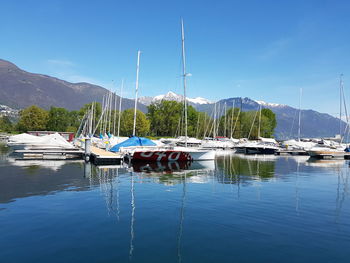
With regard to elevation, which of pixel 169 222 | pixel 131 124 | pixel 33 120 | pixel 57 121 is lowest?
pixel 169 222

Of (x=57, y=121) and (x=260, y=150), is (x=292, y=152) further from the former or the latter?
(x=57, y=121)

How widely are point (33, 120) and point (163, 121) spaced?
5813 cm

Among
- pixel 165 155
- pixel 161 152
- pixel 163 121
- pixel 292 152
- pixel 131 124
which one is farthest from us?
pixel 163 121

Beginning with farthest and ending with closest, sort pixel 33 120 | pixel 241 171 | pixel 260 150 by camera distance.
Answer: pixel 33 120 → pixel 260 150 → pixel 241 171

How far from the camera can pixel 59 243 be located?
10.8m

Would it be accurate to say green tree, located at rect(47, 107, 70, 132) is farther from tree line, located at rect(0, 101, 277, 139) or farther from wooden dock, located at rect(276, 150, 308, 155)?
wooden dock, located at rect(276, 150, 308, 155)

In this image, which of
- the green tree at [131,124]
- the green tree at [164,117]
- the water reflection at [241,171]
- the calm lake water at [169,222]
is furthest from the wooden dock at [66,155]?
the green tree at [164,117]

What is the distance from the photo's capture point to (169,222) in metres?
13.7

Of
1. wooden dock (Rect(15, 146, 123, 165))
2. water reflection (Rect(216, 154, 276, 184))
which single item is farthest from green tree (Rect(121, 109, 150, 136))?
water reflection (Rect(216, 154, 276, 184))

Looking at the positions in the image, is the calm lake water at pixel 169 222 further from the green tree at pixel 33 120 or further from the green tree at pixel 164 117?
the green tree at pixel 33 120

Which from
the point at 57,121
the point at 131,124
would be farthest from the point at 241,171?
the point at 57,121

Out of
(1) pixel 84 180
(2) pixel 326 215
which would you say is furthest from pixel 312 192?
(1) pixel 84 180

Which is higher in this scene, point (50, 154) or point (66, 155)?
point (50, 154)

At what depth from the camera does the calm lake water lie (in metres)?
10.1
